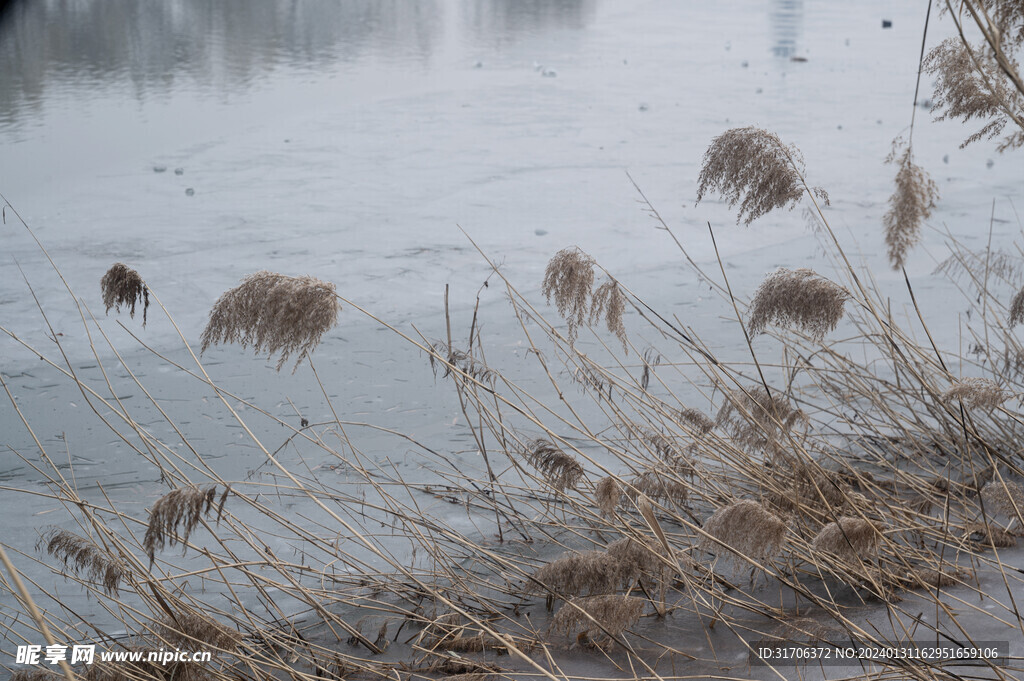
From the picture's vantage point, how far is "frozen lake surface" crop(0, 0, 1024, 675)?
13.0 ft

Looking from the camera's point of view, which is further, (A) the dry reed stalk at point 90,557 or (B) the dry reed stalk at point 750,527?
(A) the dry reed stalk at point 90,557

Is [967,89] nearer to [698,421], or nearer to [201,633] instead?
[698,421]

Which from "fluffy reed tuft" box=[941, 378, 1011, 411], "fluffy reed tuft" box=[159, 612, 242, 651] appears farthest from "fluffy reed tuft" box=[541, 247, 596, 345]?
"fluffy reed tuft" box=[159, 612, 242, 651]

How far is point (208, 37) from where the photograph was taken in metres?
12.9

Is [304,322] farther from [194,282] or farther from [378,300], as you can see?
[194,282]

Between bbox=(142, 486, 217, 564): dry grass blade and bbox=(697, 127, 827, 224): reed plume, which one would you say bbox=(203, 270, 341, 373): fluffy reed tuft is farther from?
bbox=(697, 127, 827, 224): reed plume

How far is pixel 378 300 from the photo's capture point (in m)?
4.83

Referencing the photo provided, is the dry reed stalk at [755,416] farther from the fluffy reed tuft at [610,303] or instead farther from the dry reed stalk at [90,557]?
the dry reed stalk at [90,557]

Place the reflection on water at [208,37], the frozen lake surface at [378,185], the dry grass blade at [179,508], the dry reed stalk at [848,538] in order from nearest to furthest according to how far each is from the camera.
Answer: the dry grass blade at [179,508] → the dry reed stalk at [848,538] → the frozen lake surface at [378,185] → the reflection on water at [208,37]

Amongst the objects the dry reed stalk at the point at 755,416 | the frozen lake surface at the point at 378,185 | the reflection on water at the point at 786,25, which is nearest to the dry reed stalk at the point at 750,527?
the dry reed stalk at the point at 755,416

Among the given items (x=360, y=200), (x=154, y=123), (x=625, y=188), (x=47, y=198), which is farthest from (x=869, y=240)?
(x=154, y=123)

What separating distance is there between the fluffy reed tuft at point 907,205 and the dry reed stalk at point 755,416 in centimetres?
45

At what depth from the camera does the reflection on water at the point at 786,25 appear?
1327cm

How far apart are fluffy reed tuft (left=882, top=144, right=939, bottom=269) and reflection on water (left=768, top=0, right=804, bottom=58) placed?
36.7 ft
